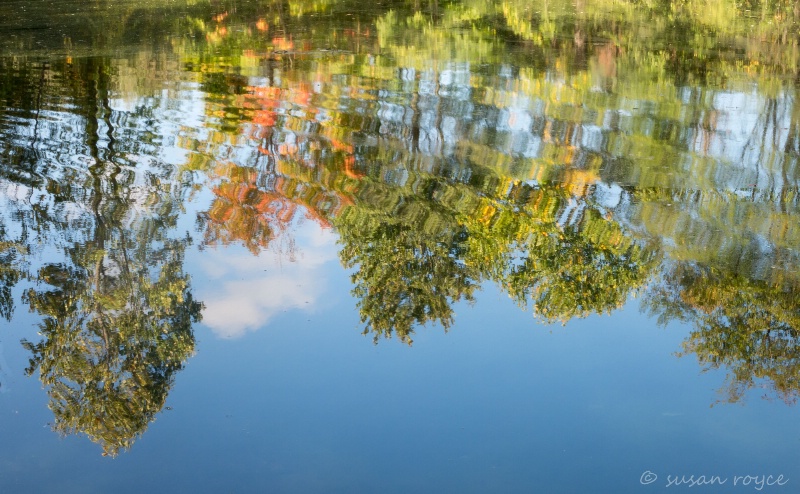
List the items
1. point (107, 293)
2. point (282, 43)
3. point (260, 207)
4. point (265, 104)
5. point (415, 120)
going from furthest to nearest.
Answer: point (282, 43)
point (265, 104)
point (415, 120)
point (260, 207)
point (107, 293)

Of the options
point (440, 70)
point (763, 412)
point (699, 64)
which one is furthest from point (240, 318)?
point (699, 64)

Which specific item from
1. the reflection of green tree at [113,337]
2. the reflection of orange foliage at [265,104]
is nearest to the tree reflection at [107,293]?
the reflection of green tree at [113,337]

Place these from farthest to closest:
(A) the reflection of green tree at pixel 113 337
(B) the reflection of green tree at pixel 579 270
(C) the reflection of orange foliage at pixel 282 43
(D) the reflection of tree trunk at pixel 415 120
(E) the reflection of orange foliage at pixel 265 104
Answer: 1. (C) the reflection of orange foliage at pixel 282 43
2. (E) the reflection of orange foliage at pixel 265 104
3. (D) the reflection of tree trunk at pixel 415 120
4. (B) the reflection of green tree at pixel 579 270
5. (A) the reflection of green tree at pixel 113 337

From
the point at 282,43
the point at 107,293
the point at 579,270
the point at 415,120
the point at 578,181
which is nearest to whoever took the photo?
the point at 107,293

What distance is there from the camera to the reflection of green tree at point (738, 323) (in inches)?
202

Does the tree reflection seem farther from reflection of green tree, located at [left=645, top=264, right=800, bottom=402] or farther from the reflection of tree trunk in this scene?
reflection of green tree, located at [left=645, top=264, right=800, bottom=402]

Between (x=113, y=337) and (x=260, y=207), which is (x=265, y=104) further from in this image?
(x=113, y=337)

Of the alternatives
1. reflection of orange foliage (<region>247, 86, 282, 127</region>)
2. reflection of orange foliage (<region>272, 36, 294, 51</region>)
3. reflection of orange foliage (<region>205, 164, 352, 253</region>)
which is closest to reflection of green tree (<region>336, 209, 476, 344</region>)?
reflection of orange foliage (<region>205, 164, 352, 253</region>)

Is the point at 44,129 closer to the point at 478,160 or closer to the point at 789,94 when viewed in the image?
the point at 478,160

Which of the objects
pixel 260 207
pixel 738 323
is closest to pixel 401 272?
pixel 260 207

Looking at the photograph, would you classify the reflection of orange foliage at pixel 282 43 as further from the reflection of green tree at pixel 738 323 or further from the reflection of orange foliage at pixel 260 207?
the reflection of green tree at pixel 738 323

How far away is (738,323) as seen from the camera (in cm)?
555

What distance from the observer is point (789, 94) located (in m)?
10.6

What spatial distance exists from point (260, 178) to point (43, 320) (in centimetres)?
273
